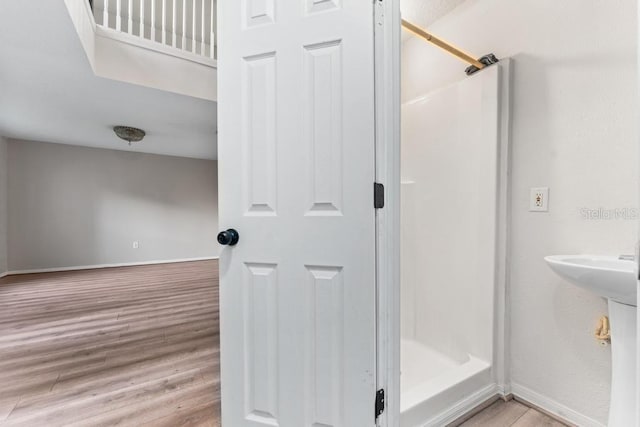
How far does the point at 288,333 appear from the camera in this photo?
1015mm

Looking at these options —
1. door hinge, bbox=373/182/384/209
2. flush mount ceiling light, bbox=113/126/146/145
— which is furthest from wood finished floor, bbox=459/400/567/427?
flush mount ceiling light, bbox=113/126/146/145

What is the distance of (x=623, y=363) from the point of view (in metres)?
1.01

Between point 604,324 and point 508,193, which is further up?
point 508,193

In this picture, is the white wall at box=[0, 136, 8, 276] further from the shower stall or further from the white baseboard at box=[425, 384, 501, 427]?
the white baseboard at box=[425, 384, 501, 427]

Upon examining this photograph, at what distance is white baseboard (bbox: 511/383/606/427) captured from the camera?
1.23 metres

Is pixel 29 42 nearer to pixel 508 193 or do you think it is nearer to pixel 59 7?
pixel 59 7

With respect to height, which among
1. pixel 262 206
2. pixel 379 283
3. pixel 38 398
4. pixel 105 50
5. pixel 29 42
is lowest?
pixel 38 398

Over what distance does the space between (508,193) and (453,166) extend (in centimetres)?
35

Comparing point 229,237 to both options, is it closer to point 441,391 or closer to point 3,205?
point 441,391

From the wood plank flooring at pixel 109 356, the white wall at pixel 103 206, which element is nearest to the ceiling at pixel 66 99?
the white wall at pixel 103 206

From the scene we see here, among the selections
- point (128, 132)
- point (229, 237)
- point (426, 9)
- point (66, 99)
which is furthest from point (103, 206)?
point (426, 9)

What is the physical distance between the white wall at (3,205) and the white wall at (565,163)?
243 inches

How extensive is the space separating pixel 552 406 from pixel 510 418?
23 cm

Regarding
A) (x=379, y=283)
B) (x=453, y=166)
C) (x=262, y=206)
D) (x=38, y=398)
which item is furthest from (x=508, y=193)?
(x=38, y=398)
